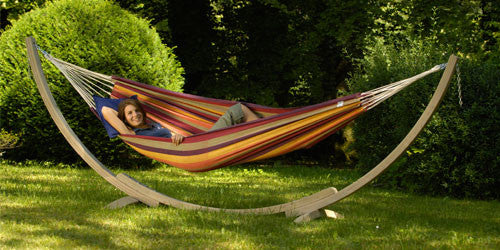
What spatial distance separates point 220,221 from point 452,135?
92.6 inches

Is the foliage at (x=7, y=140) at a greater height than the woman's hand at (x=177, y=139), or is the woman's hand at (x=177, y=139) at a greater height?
the woman's hand at (x=177, y=139)

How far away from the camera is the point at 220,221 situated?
3.47m

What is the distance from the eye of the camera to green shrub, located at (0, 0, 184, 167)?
19.2ft

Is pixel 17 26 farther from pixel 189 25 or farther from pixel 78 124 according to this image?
A: pixel 189 25

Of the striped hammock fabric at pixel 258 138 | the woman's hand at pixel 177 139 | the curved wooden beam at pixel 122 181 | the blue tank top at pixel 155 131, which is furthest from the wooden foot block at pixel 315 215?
the blue tank top at pixel 155 131

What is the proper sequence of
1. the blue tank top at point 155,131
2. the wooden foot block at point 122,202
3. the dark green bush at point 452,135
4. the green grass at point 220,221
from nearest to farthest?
the green grass at point 220,221 → the wooden foot block at point 122,202 → the blue tank top at point 155,131 → the dark green bush at point 452,135

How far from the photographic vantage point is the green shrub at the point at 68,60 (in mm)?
5852

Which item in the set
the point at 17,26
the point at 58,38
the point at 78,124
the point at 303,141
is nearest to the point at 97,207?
the point at 303,141

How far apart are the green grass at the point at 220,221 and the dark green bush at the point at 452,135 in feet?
0.69

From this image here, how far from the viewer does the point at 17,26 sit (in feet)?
20.0

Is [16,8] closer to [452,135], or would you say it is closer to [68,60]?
[68,60]

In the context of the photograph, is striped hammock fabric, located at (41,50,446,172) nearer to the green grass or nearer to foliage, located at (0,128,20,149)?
the green grass

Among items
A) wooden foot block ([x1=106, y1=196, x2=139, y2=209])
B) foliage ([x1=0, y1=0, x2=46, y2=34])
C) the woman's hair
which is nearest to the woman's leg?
the woman's hair

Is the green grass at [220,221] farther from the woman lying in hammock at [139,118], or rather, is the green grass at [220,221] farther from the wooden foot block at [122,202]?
the woman lying in hammock at [139,118]
